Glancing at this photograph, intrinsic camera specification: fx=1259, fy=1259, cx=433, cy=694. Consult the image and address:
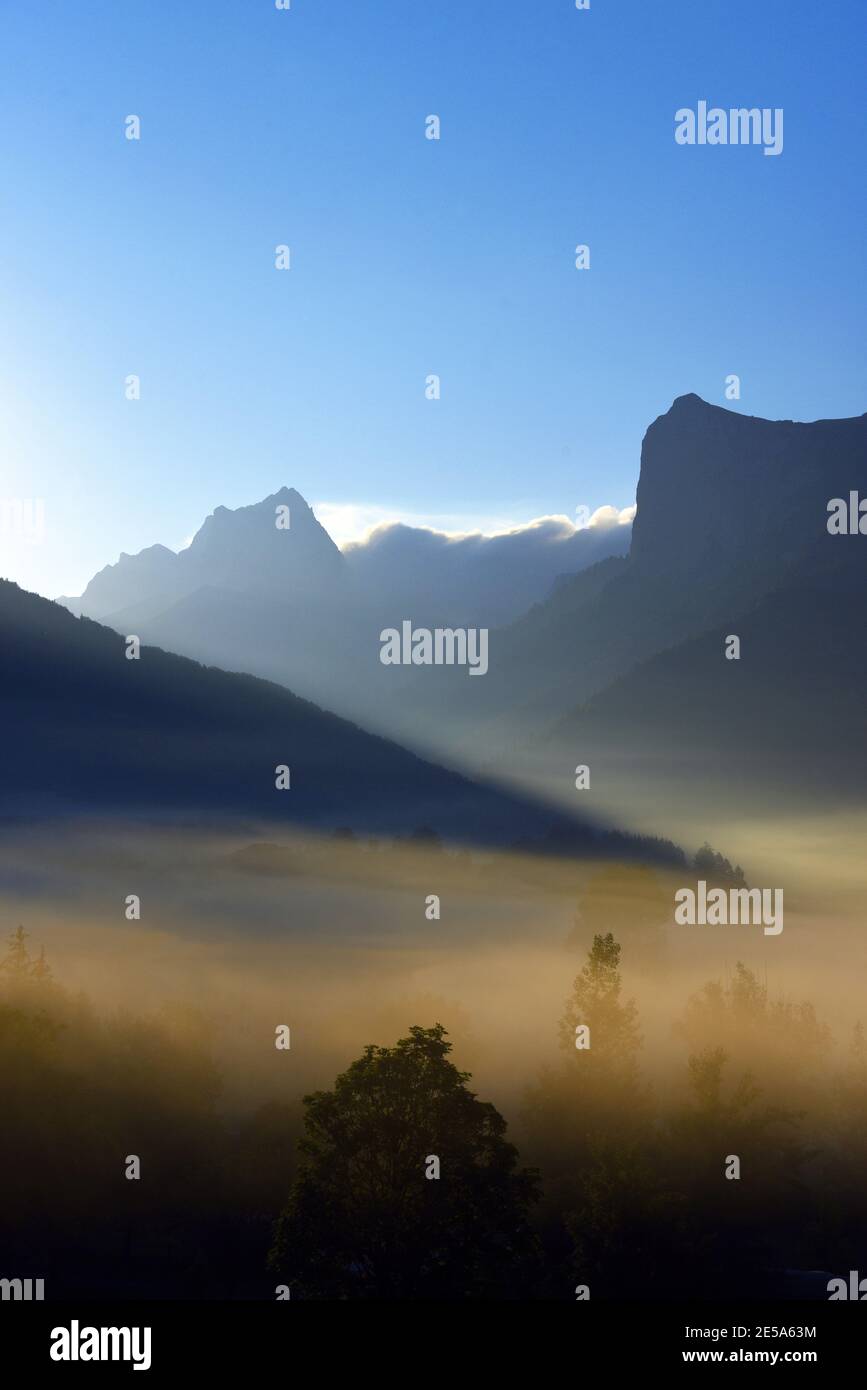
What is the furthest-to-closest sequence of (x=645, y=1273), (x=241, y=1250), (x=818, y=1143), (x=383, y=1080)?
(x=818, y=1143)
(x=241, y=1250)
(x=645, y=1273)
(x=383, y=1080)

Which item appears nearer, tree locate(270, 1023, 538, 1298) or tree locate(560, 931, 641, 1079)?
tree locate(270, 1023, 538, 1298)

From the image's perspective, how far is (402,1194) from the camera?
201 ft

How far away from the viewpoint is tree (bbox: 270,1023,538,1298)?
5866 cm

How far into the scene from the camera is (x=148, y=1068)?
12562cm

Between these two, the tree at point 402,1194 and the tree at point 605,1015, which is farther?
the tree at point 605,1015

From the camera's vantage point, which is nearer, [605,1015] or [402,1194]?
[402,1194]

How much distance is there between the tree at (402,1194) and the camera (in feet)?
192

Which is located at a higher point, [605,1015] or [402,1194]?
[605,1015]
